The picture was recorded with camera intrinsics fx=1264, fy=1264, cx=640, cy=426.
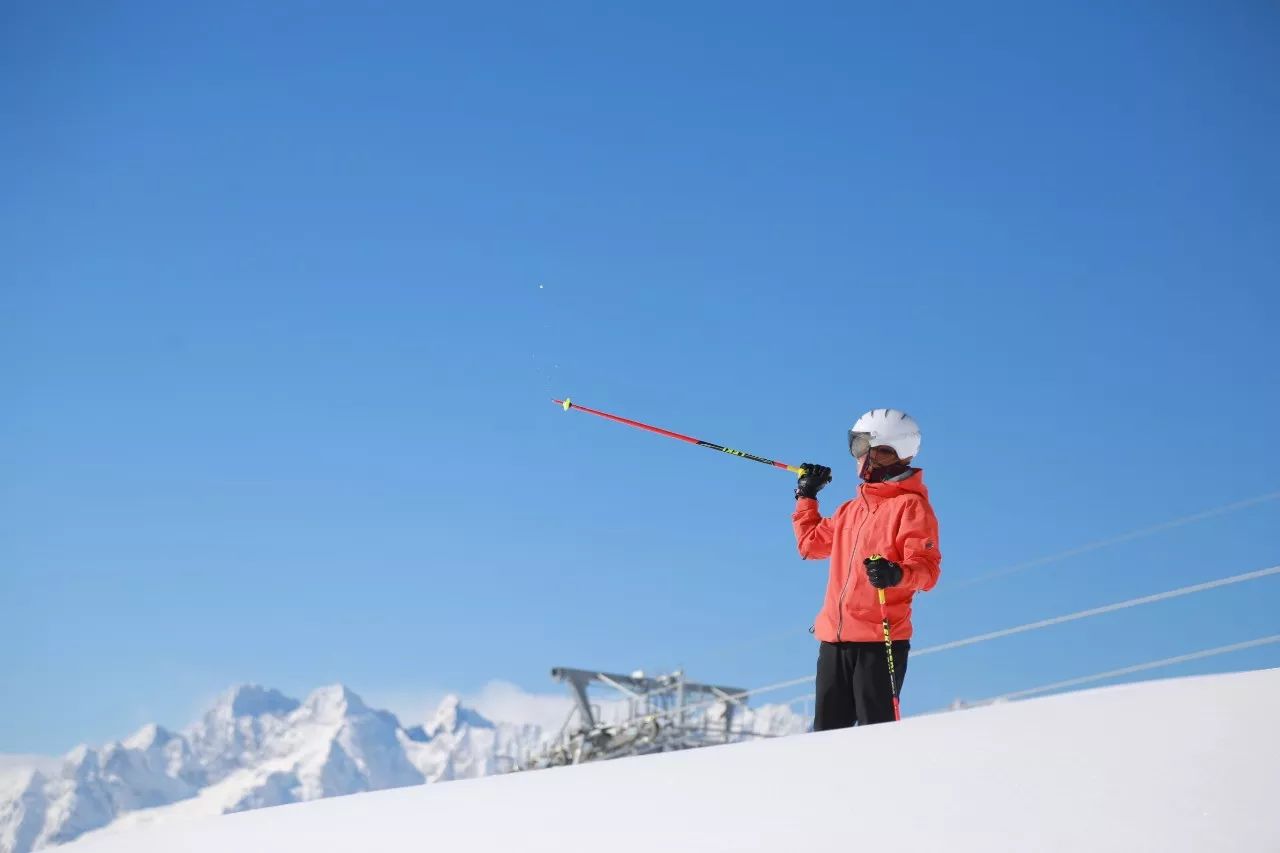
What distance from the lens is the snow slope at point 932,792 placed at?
2.03 meters

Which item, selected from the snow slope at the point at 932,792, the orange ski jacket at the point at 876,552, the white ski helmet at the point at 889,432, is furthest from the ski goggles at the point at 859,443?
the snow slope at the point at 932,792

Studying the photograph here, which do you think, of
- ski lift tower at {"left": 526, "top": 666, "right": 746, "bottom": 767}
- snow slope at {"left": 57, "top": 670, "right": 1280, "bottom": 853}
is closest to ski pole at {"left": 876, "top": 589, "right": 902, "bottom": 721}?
snow slope at {"left": 57, "top": 670, "right": 1280, "bottom": 853}

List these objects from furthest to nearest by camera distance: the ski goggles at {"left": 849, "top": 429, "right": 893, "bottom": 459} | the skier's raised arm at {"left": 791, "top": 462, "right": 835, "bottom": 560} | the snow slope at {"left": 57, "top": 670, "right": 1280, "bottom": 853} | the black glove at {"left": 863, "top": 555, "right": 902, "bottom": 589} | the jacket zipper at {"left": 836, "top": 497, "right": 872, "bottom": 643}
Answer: the skier's raised arm at {"left": 791, "top": 462, "right": 835, "bottom": 560} < the ski goggles at {"left": 849, "top": 429, "right": 893, "bottom": 459} < the jacket zipper at {"left": 836, "top": 497, "right": 872, "bottom": 643} < the black glove at {"left": 863, "top": 555, "right": 902, "bottom": 589} < the snow slope at {"left": 57, "top": 670, "right": 1280, "bottom": 853}

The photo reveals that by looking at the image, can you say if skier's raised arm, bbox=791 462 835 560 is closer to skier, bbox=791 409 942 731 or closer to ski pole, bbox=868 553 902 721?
skier, bbox=791 409 942 731

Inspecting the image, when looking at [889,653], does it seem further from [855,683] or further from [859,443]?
[859,443]

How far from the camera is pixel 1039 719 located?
2523 millimetres

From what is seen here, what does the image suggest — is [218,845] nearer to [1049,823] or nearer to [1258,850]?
[1049,823]

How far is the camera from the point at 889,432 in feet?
17.5

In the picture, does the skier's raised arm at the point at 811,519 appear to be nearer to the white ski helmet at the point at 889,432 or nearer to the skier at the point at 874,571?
the skier at the point at 874,571

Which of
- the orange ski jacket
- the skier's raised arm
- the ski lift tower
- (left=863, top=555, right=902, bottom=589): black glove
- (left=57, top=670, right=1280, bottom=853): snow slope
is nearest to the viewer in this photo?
(left=57, top=670, right=1280, bottom=853): snow slope

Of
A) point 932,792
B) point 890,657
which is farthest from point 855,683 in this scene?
point 932,792

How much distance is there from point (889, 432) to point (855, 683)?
3.45 ft

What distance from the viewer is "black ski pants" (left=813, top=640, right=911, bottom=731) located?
5078 mm

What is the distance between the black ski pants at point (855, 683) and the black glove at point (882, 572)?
42 cm
